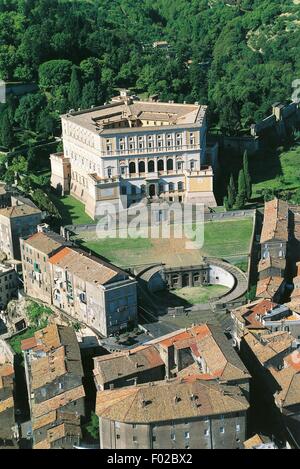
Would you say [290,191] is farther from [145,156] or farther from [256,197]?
[145,156]

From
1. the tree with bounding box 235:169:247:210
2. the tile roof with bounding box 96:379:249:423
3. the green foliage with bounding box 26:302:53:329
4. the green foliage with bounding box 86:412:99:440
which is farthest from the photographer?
the tree with bounding box 235:169:247:210

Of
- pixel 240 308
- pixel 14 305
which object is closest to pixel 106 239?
pixel 14 305

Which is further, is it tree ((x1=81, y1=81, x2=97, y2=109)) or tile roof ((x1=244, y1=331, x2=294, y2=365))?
tree ((x1=81, y1=81, x2=97, y2=109))

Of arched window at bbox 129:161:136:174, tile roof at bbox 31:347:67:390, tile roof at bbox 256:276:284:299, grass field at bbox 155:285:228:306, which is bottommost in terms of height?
tile roof at bbox 31:347:67:390

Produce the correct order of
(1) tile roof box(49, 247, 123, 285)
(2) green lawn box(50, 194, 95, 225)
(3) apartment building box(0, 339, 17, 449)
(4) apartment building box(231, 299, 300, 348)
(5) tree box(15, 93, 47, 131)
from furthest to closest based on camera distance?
(5) tree box(15, 93, 47, 131)
(2) green lawn box(50, 194, 95, 225)
(1) tile roof box(49, 247, 123, 285)
(4) apartment building box(231, 299, 300, 348)
(3) apartment building box(0, 339, 17, 449)

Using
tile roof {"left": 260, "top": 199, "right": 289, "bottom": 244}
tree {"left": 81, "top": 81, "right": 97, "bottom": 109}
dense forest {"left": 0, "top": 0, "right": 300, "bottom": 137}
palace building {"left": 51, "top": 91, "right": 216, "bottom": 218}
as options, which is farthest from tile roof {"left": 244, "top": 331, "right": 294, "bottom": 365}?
tree {"left": 81, "top": 81, "right": 97, "bottom": 109}

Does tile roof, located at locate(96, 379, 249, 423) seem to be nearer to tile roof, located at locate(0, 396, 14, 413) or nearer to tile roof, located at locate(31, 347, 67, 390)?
tile roof, located at locate(31, 347, 67, 390)

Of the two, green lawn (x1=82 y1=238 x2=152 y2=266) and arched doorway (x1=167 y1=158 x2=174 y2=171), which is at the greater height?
arched doorway (x1=167 y1=158 x2=174 y2=171)
